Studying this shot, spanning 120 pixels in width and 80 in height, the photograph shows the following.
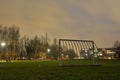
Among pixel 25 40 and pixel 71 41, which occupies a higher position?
pixel 25 40

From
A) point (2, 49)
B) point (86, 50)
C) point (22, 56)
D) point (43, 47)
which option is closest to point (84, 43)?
point (86, 50)

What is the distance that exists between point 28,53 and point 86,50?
79716mm

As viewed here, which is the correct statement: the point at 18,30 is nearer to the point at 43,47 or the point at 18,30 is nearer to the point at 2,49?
the point at 2,49

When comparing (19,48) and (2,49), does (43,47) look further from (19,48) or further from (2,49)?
(2,49)

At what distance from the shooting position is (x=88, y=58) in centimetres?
2967

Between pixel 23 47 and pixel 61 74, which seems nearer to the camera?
pixel 61 74

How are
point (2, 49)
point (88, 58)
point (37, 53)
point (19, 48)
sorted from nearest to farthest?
point (88, 58) → point (2, 49) → point (19, 48) → point (37, 53)

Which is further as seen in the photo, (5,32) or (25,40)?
(25,40)

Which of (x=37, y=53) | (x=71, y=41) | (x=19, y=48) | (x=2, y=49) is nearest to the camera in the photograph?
(x=71, y=41)

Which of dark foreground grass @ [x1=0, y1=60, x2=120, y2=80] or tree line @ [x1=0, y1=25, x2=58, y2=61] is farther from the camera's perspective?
tree line @ [x1=0, y1=25, x2=58, y2=61]

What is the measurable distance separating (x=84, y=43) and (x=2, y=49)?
67167 millimetres

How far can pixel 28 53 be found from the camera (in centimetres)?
10644

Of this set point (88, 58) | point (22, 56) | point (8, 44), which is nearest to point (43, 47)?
point (22, 56)

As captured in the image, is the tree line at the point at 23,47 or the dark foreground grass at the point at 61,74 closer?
the dark foreground grass at the point at 61,74
